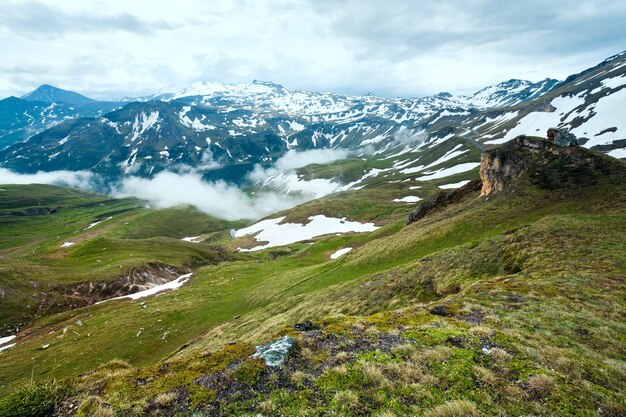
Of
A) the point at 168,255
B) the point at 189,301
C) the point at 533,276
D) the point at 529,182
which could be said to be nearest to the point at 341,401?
the point at 533,276

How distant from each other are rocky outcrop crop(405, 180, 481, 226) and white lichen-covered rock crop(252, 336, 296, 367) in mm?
62837

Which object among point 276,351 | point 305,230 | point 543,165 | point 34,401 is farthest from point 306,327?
point 305,230

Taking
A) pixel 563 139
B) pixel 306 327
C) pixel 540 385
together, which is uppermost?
Answer: pixel 563 139

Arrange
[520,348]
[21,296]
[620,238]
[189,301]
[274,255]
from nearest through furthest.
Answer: [520,348], [620,238], [189,301], [21,296], [274,255]

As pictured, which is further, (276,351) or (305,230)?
(305,230)

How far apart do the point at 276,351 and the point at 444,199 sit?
66375 mm

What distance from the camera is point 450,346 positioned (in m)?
13.4

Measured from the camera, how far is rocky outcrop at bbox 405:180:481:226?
6869 cm

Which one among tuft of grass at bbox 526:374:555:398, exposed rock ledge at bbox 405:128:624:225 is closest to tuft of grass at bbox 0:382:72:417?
tuft of grass at bbox 526:374:555:398

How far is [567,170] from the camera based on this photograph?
47.2 meters

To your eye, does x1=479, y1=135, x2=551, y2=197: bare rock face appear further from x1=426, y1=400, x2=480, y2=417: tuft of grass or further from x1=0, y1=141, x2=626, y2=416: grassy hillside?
x1=426, y1=400, x2=480, y2=417: tuft of grass

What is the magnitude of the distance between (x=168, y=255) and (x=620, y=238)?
119 m

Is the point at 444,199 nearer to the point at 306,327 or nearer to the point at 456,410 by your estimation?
the point at 306,327

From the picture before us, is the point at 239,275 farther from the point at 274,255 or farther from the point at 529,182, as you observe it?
the point at 529,182
